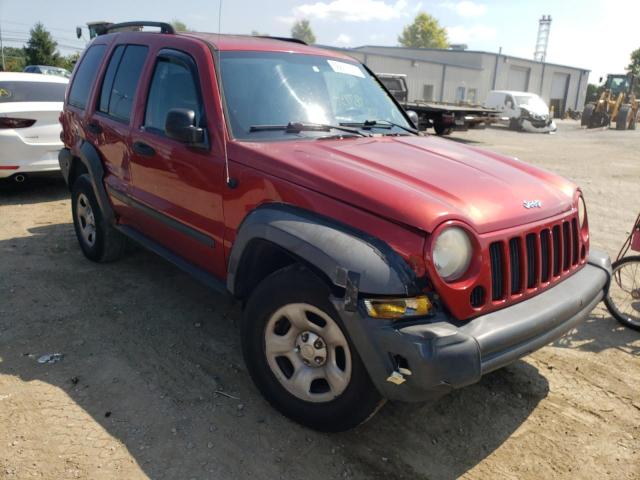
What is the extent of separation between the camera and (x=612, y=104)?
98.4 feet

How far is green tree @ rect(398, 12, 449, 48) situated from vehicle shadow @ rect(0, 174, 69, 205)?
8239 cm

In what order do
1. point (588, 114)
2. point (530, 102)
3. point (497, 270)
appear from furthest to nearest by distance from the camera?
1. point (588, 114)
2. point (530, 102)
3. point (497, 270)

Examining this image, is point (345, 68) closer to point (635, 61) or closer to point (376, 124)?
point (376, 124)

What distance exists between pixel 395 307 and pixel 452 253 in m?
0.37

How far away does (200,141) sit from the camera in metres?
3.18

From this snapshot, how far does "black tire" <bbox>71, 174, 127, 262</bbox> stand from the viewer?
4805 millimetres

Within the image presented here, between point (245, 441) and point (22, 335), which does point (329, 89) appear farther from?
point (22, 335)

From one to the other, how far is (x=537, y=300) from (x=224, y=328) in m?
2.22

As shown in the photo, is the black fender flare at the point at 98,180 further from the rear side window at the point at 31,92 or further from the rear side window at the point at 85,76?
the rear side window at the point at 31,92

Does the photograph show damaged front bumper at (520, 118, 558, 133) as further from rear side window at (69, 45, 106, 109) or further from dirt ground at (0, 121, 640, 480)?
rear side window at (69, 45, 106, 109)

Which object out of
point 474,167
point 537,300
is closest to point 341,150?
point 474,167

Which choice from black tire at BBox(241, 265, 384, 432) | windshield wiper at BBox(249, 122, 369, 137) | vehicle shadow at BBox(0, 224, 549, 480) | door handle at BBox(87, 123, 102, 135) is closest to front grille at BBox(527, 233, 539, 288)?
vehicle shadow at BBox(0, 224, 549, 480)

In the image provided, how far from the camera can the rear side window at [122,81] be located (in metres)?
4.08

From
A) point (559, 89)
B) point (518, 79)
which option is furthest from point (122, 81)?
point (559, 89)
